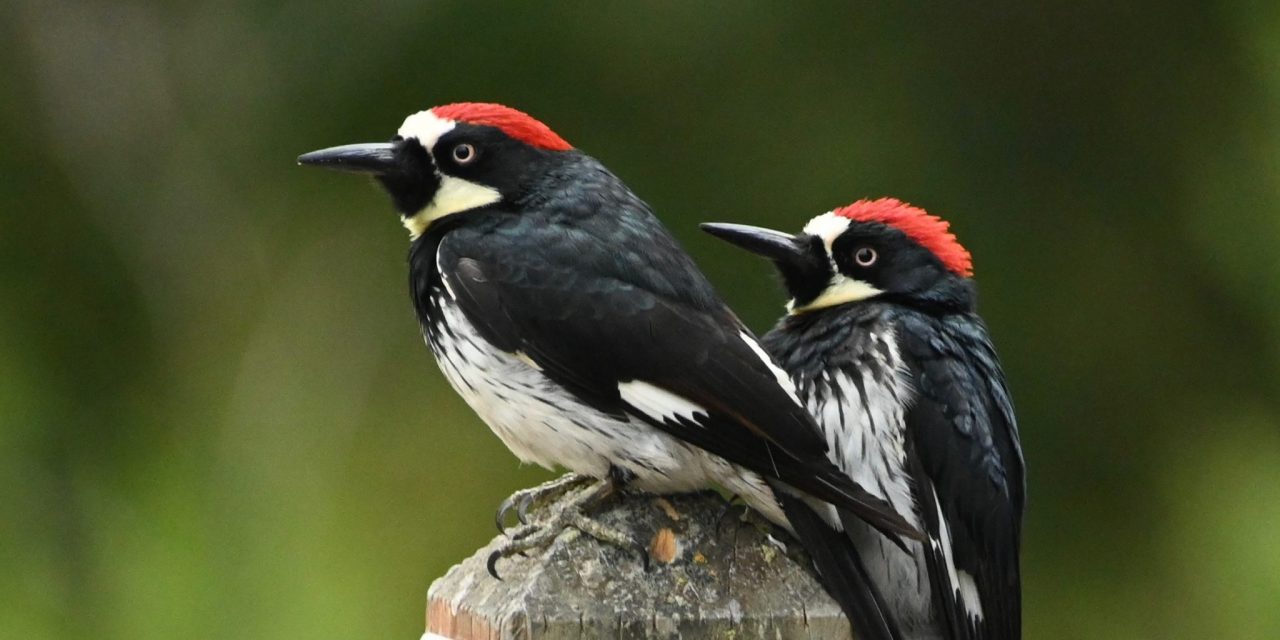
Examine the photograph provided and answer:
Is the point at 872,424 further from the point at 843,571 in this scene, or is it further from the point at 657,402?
the point at 843,571

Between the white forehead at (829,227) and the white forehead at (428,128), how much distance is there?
728 mm

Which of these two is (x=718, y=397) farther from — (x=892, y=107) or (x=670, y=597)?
(x=892, y=107)

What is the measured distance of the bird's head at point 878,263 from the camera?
319 centimetres

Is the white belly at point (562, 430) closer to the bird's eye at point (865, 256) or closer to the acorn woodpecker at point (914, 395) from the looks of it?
the acorn woodpecker at point (914, 395)

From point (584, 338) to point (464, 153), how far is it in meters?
0.53

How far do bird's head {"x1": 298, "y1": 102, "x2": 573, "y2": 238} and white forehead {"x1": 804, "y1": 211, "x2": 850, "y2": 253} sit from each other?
0.53 meters

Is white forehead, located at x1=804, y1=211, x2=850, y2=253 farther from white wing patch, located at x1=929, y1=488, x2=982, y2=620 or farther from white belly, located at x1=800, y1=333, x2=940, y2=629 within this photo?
white wing patch, located at x1=929, y1=488, x2=982, y2=620

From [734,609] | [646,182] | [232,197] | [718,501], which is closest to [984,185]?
[646,182]

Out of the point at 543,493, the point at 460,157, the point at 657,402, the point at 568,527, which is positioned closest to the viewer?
the point at 568,527

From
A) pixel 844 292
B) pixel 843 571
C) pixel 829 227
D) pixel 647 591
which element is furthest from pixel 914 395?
pixel 647 591

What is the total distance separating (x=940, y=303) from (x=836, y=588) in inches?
45.2

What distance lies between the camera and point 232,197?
492 centimetres

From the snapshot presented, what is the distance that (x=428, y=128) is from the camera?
300 cm

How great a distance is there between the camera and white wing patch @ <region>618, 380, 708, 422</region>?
2471 millimetres
